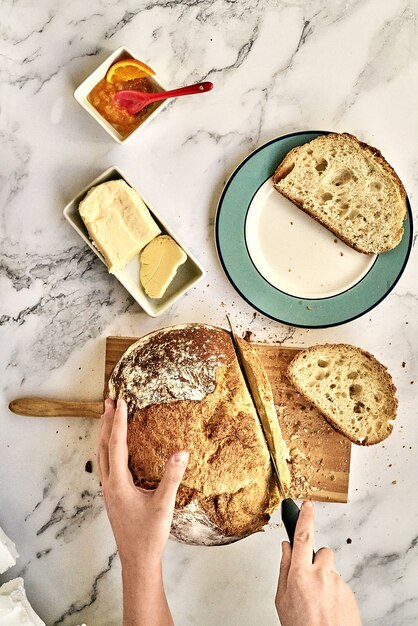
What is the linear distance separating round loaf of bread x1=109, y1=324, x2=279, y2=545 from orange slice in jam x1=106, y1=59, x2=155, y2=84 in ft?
2.60

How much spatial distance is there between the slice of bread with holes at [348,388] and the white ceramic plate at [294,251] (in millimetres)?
195

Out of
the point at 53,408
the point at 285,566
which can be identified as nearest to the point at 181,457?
the point at 285,566

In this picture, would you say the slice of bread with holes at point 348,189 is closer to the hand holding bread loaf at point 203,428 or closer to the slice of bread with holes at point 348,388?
the slice of bread with holes at point 348,388

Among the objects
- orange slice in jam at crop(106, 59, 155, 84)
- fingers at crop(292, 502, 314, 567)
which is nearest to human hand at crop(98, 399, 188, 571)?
fingers at crop(292, 502, 314, 567)

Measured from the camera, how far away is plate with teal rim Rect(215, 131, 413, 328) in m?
1.98

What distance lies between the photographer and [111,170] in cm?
196

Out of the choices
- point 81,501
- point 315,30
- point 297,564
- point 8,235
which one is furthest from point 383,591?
point 315,30

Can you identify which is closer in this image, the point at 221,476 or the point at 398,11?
the point at 221,476

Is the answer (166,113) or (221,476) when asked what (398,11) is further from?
(221,476)

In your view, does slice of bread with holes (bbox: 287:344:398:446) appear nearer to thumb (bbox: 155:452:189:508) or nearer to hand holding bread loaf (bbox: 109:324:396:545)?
hand holding bread loaf (bbox: 109:324:396:545)

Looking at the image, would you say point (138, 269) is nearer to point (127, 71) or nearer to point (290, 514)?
point (127, 71)

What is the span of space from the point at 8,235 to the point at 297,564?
51.0 inches

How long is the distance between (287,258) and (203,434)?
63cm

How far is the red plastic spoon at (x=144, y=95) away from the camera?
1.89 m
